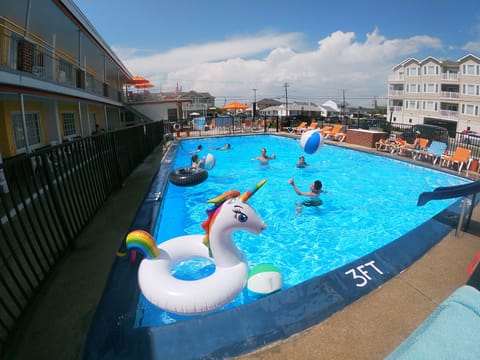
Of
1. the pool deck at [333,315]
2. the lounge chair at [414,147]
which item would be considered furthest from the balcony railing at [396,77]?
the pool deck at [333,315]

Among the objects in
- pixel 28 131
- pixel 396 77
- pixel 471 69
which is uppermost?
pixel 396 77

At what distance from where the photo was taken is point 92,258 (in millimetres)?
3791

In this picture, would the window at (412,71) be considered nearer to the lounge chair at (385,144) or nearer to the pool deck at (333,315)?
the lounge chair at (385,144)

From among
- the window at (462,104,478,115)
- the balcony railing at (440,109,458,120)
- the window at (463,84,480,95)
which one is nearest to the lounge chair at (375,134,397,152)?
the window at (462,104,478,115)

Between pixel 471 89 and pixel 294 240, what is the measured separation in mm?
45199

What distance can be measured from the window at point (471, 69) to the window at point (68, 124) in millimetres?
48001

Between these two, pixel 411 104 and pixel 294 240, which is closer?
pixel 294 240

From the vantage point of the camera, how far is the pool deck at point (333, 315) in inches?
88.1

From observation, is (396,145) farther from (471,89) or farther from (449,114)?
(449,114)

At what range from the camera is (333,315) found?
8.43 feet

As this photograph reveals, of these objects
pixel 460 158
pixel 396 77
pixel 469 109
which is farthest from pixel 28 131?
pixel 396 77

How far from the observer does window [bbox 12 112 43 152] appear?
10336 mm

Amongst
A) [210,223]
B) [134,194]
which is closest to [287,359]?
[210,223]

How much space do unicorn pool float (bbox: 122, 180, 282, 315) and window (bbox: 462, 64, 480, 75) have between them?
47936 millimetres
